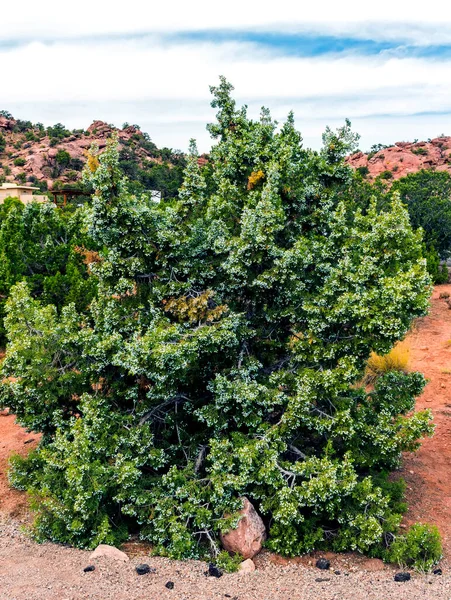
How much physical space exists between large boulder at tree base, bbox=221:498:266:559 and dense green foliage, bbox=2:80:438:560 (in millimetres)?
149

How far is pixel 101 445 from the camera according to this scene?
22.5 feet

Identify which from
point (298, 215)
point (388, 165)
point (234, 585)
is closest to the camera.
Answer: point (234, 585)

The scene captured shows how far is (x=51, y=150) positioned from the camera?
205ft

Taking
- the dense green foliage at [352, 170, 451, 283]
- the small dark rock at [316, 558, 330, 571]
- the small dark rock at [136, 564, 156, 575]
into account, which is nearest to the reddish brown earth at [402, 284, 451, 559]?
the small dark rock at [316, 558, 330, 571]

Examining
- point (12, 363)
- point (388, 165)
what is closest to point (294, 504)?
point (12, 363)

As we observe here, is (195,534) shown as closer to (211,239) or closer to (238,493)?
(238,493)

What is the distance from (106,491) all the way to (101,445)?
52 centimetres

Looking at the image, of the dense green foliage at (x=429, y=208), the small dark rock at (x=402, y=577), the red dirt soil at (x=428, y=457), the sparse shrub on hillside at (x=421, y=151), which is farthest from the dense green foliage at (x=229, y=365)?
the sparse shrub on hillside at (x=421, y=151)

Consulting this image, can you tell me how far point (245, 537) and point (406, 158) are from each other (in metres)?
65.4

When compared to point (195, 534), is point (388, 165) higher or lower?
higher

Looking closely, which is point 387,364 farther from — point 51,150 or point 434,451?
point 51,150

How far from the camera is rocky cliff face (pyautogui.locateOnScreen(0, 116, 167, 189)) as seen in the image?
2263 inches

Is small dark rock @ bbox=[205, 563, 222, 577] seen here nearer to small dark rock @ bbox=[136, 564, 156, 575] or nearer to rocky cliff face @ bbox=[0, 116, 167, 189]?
small dark rock @ bbox=[136, 564, 156, 575]

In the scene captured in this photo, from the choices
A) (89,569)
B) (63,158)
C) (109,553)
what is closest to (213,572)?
(109,553)
